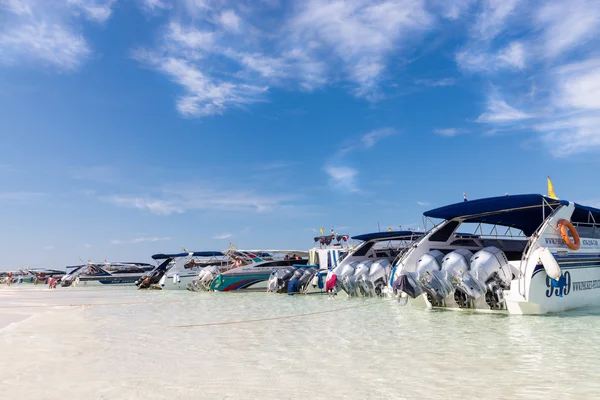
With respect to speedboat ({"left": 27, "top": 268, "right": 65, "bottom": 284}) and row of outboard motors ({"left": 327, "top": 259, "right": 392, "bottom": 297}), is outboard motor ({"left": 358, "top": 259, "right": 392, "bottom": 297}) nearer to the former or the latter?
row of outboard motors ({"left": 327, "top": 259, "right": 392, "bottom": 297})

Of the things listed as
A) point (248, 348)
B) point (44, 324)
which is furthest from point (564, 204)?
point (44, 324)

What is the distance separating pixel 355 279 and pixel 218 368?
12605 millimetres

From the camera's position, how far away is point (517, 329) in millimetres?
9344

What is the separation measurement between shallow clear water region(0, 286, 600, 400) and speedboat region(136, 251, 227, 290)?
59.0ft

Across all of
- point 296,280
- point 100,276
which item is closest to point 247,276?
point 296,280

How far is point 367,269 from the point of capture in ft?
60.2

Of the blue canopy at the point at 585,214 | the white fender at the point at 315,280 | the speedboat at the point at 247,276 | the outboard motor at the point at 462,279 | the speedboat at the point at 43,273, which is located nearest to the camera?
the outboard motor at the point at 462,279

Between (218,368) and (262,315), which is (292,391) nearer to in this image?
(218,368)

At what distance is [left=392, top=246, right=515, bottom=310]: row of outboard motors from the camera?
12.3m

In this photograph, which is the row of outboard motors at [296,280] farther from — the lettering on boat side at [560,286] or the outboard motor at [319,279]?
the lettering on boat side at [560,286]

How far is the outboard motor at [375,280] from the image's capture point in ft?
58.5

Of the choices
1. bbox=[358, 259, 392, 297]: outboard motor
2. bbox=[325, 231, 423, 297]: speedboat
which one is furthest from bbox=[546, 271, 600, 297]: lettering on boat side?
bbox=[358, 259, 392, 297]: outboard motor

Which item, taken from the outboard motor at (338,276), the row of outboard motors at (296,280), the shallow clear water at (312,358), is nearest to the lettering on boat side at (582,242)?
the shallow clear water at (312,358)

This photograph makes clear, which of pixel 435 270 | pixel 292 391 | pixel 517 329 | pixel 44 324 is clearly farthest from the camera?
pixel 435 270
